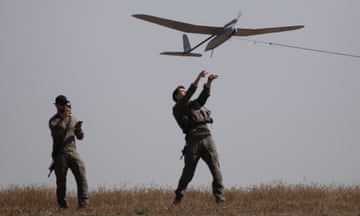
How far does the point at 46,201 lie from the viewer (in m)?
12.7

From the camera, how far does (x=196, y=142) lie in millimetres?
10422

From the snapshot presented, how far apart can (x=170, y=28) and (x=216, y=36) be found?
1266 millimetres

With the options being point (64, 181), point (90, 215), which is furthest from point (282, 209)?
point (64, 181)

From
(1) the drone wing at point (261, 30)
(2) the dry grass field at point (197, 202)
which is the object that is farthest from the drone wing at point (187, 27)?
(2) the dry grass field at point (197, 202)

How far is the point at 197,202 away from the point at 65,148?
2717 mm

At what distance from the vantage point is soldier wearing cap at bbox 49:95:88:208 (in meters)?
10.3

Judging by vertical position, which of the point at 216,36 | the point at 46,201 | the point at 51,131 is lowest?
the point at 46,201

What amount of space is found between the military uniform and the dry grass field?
40 cm

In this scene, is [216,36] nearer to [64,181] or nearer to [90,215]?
[64,181]

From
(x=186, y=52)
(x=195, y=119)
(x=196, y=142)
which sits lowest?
(x=196, y=142)

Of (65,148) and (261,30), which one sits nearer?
(65,148)

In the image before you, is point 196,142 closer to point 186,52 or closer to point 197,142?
point 197,142

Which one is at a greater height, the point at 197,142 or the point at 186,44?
the point at 186,44

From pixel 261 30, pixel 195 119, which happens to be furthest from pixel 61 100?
pixel 261 30
